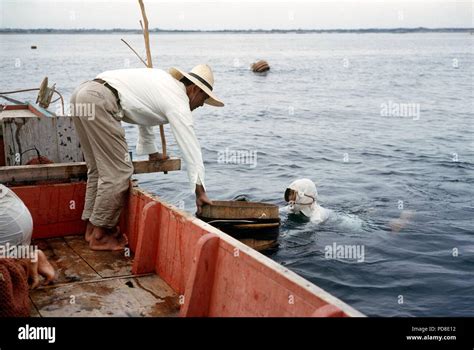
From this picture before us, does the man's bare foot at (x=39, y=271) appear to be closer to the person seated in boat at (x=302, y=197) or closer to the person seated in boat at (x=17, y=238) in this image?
the person seated in boat at (x=17, y=238)

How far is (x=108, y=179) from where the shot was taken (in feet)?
18.1

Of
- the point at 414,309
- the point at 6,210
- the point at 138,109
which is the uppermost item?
the point at 138,109

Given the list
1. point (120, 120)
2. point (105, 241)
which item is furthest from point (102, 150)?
point (105, 241)

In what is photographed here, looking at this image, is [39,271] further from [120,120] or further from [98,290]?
[120,120]

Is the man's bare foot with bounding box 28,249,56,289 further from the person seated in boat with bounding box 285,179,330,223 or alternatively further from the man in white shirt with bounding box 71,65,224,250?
the person seated in boat with bounding box 285,179,330,223

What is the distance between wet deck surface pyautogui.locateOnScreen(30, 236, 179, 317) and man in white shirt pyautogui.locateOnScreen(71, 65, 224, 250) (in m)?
0.34

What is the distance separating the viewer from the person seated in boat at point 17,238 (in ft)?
14.9

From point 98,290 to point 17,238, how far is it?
31.5 inches

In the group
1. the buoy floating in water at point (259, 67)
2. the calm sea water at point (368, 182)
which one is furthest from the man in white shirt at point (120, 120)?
the buoy floating in water at point (259, 67)

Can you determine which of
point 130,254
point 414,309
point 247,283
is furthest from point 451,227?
point 247,283

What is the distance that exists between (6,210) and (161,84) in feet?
5.86

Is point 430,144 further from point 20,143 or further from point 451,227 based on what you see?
point 20,143

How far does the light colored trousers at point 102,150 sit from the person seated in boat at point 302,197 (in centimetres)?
435
